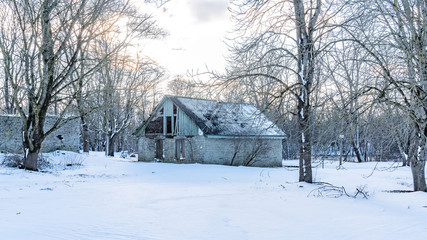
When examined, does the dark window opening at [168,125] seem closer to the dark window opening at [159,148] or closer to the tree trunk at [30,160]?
the dark window opening at [159,148]

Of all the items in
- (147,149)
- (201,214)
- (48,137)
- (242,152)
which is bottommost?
(201,214)

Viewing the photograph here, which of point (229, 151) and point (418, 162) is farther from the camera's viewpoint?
point (229, 151)

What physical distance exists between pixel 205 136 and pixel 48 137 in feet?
38.9

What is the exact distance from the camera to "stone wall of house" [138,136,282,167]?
2489 centimetres

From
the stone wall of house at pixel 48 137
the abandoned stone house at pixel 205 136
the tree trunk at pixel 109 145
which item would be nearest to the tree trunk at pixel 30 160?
the stone wall of house at pixel 48 137

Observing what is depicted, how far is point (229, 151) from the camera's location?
25516mm

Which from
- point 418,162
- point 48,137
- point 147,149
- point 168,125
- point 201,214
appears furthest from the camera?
point 147,149

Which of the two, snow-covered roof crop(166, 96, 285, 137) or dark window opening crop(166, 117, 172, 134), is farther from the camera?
dark window opening crop(166, 117, 172, 134)

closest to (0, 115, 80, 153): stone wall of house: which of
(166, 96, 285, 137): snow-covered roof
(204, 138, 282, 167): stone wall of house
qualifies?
(166, 96, 285, 137): snow-covered roof

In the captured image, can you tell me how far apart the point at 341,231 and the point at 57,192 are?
25.9 ft

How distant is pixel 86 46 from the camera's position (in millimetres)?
15727

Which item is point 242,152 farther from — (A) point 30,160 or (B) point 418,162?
(B) point 418,162

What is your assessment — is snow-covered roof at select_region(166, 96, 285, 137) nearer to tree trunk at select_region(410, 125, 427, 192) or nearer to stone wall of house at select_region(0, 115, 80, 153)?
stone wall of house at select_region(0, 115, 80, 153)

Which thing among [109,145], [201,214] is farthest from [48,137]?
[201,214]
